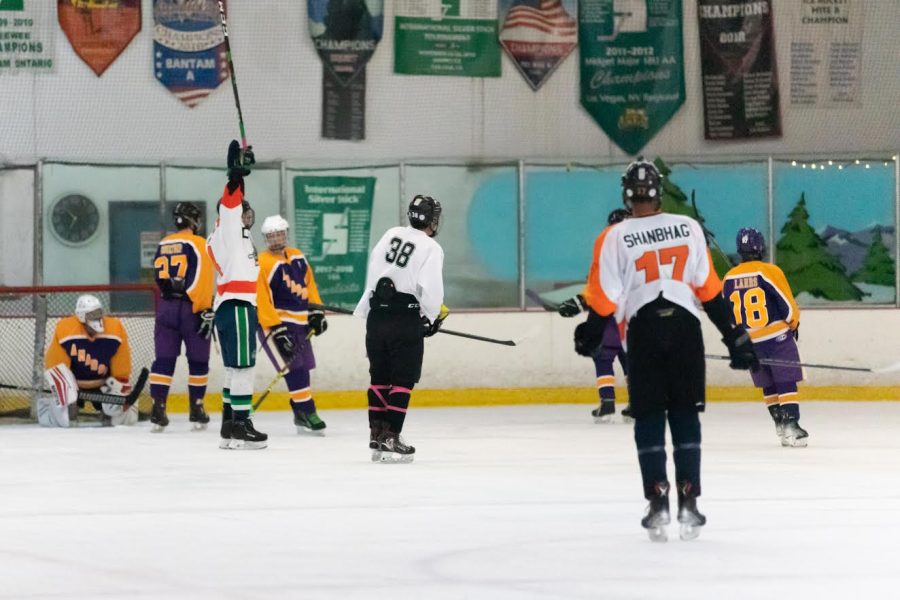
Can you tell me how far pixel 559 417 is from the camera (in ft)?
34.8

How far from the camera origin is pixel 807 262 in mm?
12570

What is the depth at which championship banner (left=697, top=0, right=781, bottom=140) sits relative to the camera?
13773 mm

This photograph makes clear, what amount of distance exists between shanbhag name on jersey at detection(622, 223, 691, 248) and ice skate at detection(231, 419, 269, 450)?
3584mm

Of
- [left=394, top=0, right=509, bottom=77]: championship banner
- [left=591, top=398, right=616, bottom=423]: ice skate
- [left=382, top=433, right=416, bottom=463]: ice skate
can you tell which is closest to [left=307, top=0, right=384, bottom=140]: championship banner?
[left=394, top=0, right=509, bottom=77]: championship banner

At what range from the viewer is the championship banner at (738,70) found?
13773mm

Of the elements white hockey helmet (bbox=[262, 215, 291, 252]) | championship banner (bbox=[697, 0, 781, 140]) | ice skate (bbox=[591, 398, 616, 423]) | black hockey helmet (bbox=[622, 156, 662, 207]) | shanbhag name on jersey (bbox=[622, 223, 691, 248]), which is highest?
championship banner (bbox=[697, 0, 781, 140])

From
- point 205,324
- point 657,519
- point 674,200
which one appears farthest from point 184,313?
point 657,519

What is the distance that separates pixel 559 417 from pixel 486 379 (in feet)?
3.82

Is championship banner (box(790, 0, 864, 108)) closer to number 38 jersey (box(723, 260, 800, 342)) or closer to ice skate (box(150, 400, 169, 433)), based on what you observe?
number 38 jersey (box(723, 260, 800, 342))

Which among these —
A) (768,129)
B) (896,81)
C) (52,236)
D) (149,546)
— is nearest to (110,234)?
(52,236)

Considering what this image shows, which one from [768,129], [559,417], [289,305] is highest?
[768,129]

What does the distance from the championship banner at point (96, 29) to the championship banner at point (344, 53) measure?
1450 millimetres

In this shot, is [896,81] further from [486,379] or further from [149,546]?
[149,546]

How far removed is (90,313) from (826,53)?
6624 millimetres
